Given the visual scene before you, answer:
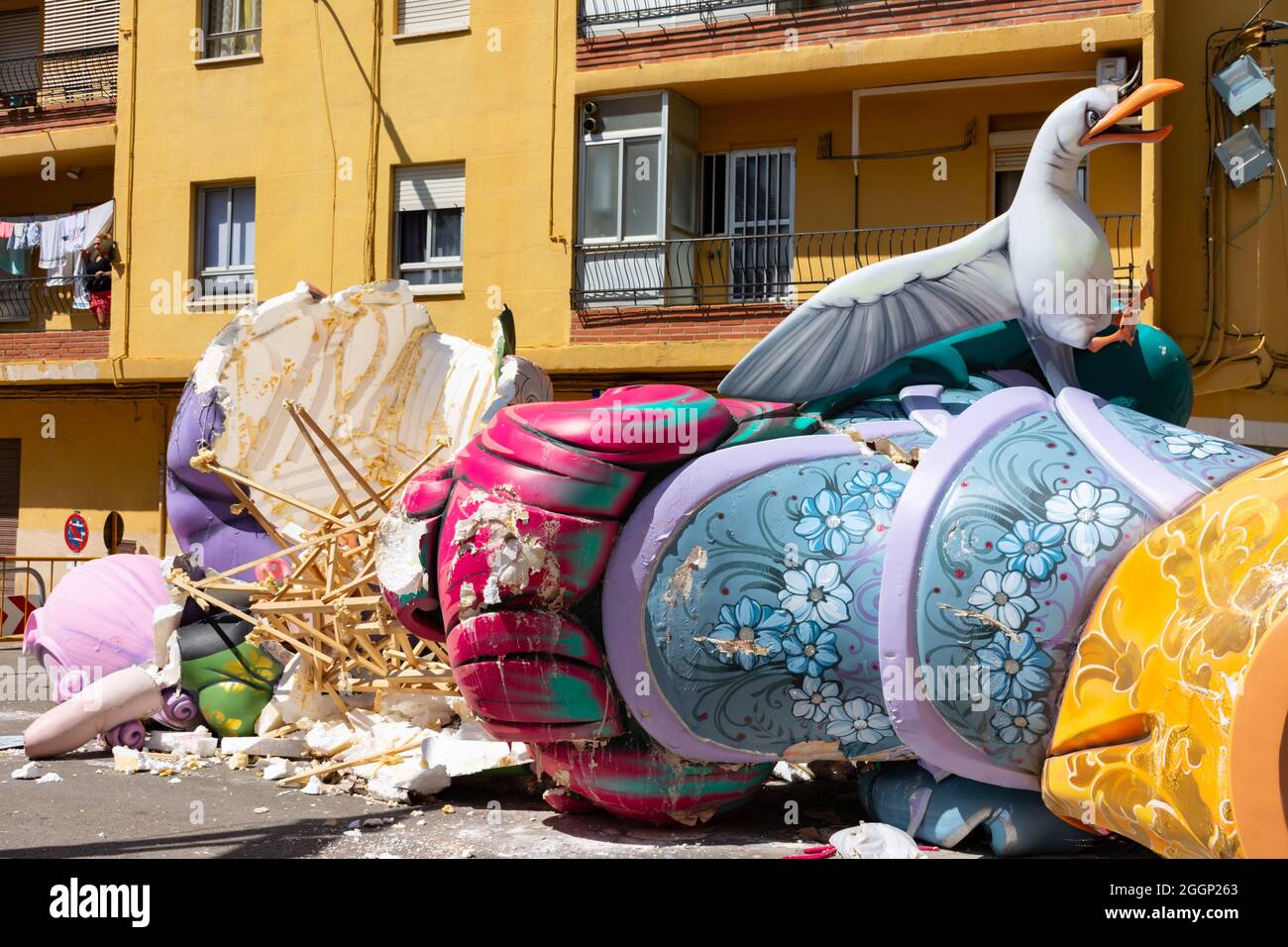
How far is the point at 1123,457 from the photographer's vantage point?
474 centimetres

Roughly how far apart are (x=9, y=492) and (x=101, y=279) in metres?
3.25

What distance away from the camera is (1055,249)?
525cm

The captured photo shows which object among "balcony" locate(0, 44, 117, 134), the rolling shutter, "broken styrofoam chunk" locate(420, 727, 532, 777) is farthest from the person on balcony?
"broken styrofoam chunk" locate(420, 727, 532, 777)

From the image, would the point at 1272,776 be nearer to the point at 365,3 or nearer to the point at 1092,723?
the point at 1092,723

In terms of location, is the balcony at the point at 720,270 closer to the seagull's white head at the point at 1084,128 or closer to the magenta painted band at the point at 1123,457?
the seagull's white head at the point at 1084,128

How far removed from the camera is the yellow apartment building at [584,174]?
1322 cm

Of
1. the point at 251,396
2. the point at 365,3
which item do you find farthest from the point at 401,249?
the point at 251,396

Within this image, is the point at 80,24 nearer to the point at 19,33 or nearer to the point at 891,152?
the point at 19,33

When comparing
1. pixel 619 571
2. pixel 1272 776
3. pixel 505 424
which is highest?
pixel 505 424

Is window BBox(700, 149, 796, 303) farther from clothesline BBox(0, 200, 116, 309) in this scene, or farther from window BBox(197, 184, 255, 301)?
clothesline BBox(0, 200, 116, 309)

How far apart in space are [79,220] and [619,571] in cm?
1511

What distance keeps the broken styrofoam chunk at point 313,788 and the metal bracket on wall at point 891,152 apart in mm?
9843

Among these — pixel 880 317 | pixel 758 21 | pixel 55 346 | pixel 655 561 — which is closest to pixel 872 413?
pixel 880 317

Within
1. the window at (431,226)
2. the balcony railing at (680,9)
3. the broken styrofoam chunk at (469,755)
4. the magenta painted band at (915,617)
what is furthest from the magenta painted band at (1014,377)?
the window at (431,226)
